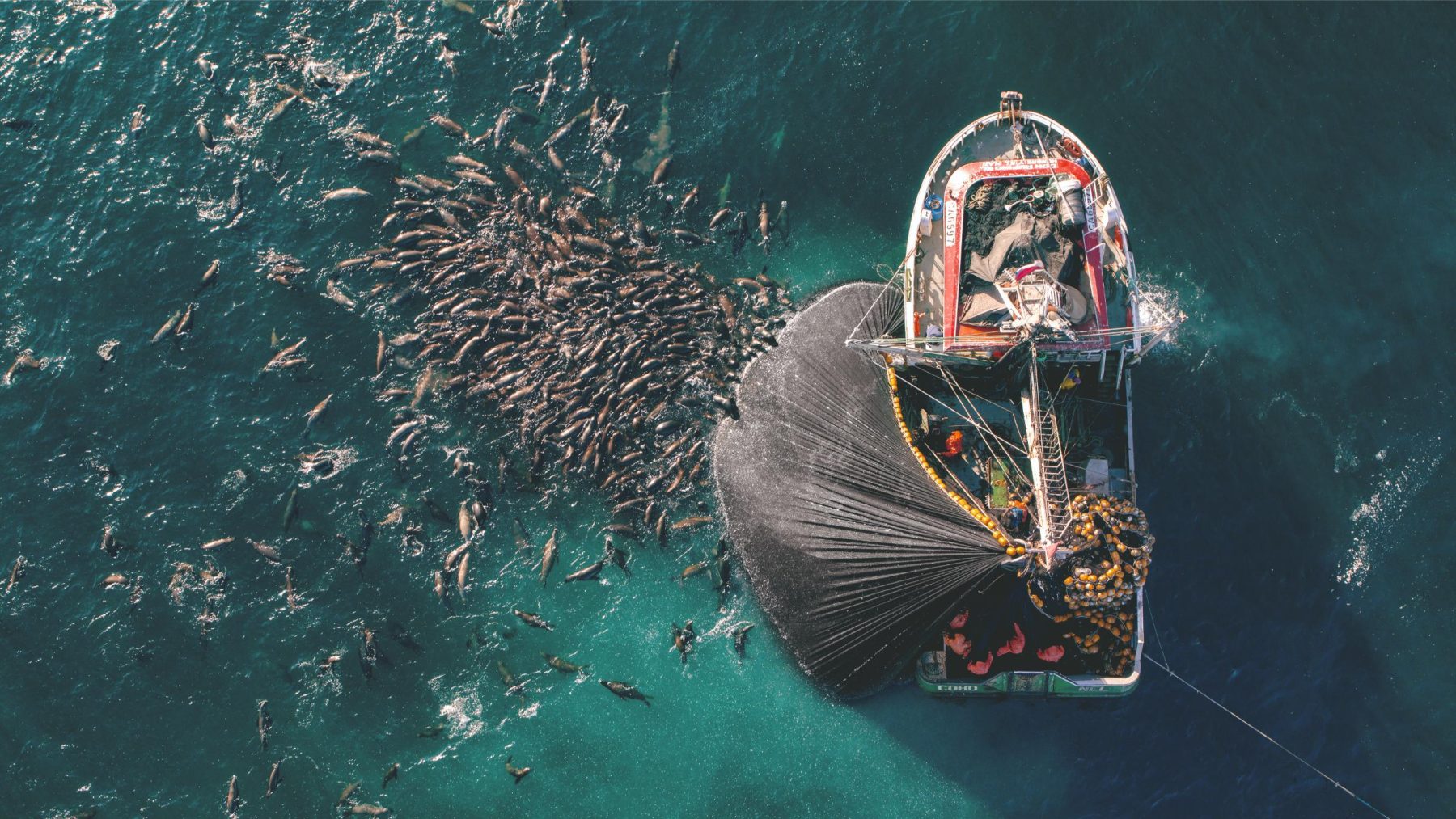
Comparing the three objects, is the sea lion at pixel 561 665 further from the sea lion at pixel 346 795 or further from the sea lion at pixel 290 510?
the sea lion at pixel 290 510

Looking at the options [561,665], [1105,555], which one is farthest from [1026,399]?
[561,665]

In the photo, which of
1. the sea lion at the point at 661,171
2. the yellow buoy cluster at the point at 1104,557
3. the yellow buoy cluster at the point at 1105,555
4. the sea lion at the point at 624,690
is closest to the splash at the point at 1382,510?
the yellow buoy cluster at the point at 1104,557

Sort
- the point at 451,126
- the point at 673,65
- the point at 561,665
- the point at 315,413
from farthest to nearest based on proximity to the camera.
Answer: the point at 673,65 → the point at 451,126 → the point at 315,413 → the point at 561,665

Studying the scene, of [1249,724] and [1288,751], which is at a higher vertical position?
[1249,724]

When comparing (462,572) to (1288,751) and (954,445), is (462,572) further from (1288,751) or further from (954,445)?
(1288,751)

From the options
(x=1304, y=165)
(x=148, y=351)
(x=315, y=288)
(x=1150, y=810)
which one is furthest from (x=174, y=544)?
(x=1304, y=165)
